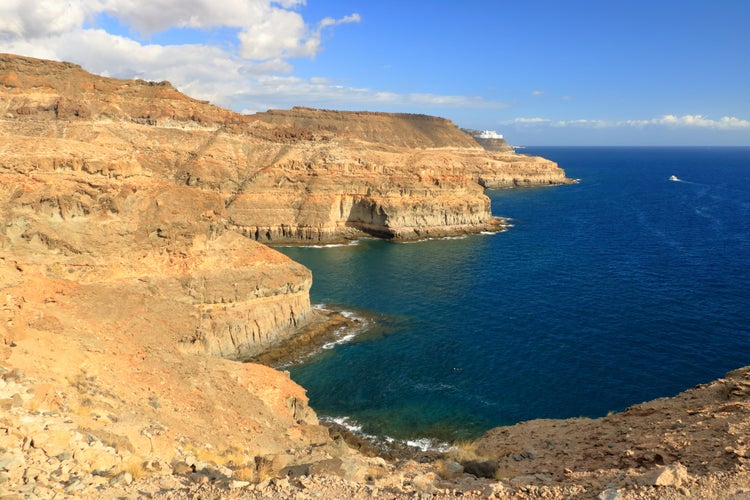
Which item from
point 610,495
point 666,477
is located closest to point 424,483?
point 610,495

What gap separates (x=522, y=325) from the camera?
45.6m

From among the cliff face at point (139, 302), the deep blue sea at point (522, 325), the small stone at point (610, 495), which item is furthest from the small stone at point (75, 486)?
the deep blue sea at point (522, 325)

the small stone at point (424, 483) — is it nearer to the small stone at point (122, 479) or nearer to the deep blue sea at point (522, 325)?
the small stone at point (122, 479)

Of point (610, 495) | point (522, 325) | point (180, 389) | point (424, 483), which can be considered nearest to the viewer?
point (610, 495)

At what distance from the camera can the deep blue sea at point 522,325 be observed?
109ft

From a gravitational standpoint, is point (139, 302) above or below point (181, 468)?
above

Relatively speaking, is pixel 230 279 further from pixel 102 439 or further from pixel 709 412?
pixel 709 412

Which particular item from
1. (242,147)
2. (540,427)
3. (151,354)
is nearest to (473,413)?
(540,427)

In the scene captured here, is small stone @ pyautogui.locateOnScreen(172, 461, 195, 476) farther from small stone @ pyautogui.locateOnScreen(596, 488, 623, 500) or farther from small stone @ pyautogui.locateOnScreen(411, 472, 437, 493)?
small stone @ pyautogui.locateOnScreen(596, 488, 623, 500)

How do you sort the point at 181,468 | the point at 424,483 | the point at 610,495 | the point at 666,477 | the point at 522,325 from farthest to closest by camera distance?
1. the point at 522,325
2. the point at 181,468
3. the point at 424,483
4. the point at 666,477
5. the point at 610,495

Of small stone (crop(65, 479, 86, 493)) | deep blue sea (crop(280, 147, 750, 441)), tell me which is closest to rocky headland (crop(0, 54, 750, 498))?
small stone (crop(65, 479, 86, 493))

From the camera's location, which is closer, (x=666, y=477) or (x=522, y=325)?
(x=666, y=477)

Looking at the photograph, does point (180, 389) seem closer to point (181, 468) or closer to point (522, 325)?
point (181, 468)

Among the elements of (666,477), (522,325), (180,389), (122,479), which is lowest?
(522,325)
